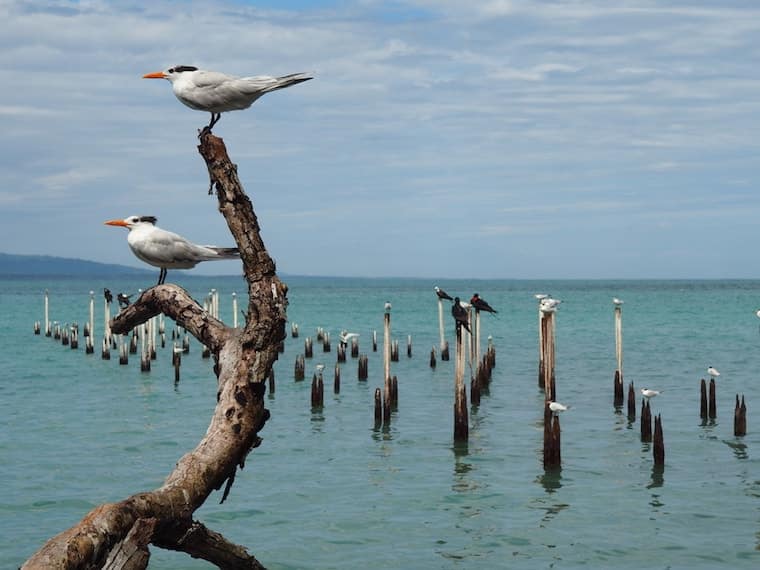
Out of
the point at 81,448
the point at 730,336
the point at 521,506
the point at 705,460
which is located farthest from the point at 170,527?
the point at 730,336

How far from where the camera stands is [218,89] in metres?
8.38

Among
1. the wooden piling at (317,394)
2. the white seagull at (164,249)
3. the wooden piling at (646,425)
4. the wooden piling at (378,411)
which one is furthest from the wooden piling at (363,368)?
the white seagull at (164,249)

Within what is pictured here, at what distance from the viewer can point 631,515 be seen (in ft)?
50.7

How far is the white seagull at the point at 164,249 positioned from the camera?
A: 857 centimetres

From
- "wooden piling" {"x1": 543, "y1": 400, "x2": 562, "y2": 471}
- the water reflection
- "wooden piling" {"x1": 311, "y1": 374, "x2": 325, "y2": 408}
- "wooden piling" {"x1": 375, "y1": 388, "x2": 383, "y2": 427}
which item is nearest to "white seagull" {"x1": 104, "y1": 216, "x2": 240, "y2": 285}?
"wooden piling" {"x1": 543, "y1": 400, "x2": 562, "y2": 471}

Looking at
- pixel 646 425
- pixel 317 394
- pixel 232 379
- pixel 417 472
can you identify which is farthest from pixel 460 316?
pixel 232 379

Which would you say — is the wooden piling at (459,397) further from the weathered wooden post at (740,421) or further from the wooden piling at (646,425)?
the weathered wooden post at (740,421)

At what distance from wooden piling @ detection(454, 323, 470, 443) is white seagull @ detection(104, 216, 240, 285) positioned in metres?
11.1

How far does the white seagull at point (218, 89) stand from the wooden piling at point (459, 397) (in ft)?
37.5

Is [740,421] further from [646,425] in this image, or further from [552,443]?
[552,443]

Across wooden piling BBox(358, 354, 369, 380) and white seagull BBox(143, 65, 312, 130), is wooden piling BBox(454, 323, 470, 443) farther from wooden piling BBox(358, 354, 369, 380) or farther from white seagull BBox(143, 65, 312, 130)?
wooden piling BBox(358, 354, 369, 380)

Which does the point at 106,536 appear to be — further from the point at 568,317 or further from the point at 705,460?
the point at 568,317

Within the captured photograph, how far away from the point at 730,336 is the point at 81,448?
1613 inches

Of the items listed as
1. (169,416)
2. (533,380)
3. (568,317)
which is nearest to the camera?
(169,416)
